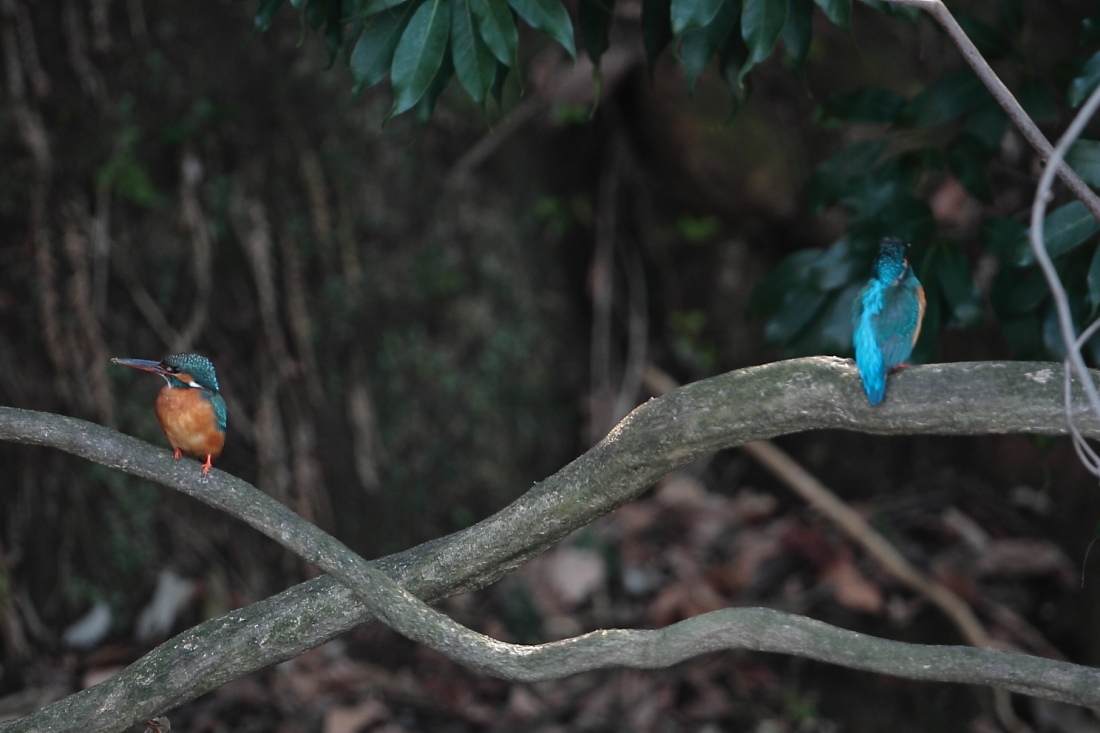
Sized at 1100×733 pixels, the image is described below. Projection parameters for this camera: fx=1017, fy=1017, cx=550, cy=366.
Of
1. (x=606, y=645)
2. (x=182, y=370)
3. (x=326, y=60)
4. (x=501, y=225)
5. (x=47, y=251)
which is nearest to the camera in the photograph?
(x=606, y=645)

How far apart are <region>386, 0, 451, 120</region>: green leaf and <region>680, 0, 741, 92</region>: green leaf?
2.01ft

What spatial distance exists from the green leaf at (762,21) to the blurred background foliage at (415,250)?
91 centimetres

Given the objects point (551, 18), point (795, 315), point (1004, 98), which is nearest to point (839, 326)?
point (795, 315)

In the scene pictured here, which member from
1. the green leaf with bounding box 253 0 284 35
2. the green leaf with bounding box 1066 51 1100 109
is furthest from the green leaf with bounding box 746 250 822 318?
the green leaf with bounding box 253 0 284 35

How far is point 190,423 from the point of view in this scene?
2807mm

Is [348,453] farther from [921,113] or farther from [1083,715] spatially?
[1083,715]

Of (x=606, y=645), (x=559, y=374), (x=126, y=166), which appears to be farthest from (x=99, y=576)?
(x=606, y=645)

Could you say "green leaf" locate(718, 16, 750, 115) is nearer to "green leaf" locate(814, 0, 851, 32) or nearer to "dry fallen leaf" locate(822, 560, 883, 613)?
"green leaf" locate(814, 0, 851, 32)

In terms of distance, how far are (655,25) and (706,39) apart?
0.99 ft

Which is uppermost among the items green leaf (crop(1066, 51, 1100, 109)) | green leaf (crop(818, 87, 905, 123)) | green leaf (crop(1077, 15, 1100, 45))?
green leaf (crop(1077, 15, 1100, 45))

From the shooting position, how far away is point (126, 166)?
14.5ft

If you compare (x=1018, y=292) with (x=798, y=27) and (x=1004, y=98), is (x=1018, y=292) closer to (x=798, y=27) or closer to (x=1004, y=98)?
(x=1004, y=98)

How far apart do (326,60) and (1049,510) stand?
13.6 feet

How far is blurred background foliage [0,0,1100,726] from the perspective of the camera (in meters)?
3.44
